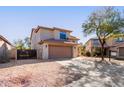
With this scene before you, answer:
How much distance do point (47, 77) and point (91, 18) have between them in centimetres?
1293

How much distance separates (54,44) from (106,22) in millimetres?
6627

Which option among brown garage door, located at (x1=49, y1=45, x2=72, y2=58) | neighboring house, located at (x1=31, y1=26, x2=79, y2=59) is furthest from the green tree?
brown garage door, located at (x1=49, y1=45, x2=72, y2=58)

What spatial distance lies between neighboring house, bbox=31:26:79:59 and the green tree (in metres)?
3.54

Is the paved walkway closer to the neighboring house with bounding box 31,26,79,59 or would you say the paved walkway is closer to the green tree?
the neighboring house with bounding box 31,26,79,59

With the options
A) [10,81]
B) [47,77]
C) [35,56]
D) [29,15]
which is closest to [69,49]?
[35,56]

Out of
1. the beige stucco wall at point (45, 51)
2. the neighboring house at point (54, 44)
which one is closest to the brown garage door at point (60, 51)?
the neighboring house at point (54, 44)

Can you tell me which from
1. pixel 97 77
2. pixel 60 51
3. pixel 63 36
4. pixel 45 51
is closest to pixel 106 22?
pixel 63 36

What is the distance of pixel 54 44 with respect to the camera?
19.6 m

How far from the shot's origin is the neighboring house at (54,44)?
63.9 feet

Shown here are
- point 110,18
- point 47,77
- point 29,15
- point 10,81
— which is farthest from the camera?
point 110,18

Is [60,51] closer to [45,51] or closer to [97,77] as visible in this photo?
[45,51]
